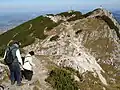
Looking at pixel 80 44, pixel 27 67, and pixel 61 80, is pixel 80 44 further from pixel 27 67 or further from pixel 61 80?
pixel 27 67

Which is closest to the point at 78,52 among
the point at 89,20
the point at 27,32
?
the point at 89,20

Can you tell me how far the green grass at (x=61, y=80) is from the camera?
24.4 m

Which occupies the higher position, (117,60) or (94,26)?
(94,26)

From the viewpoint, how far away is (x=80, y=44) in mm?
60406

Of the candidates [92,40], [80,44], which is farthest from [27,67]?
[92,40]

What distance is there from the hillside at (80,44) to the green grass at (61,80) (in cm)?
158

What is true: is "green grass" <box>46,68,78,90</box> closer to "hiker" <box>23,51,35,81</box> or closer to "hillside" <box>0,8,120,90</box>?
"hillside" <box>0,8,120,90</box>

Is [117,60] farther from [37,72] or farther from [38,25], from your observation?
[37,72]

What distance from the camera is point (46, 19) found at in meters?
85.1

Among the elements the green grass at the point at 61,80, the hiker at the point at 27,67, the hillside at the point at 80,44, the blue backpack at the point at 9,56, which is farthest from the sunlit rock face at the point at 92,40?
the blue backpack at the point at 9,56

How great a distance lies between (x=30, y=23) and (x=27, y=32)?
34.0 feet

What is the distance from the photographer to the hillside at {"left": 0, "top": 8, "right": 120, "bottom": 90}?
3488 centimetres

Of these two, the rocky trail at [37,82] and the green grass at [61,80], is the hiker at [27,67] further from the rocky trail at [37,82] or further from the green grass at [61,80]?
the green grass at [61,80]

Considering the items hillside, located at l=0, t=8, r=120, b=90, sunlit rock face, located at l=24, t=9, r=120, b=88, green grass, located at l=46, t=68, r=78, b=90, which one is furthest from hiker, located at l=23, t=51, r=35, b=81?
sunlit rock face, located at l=24, t=9, r=120, b=88
